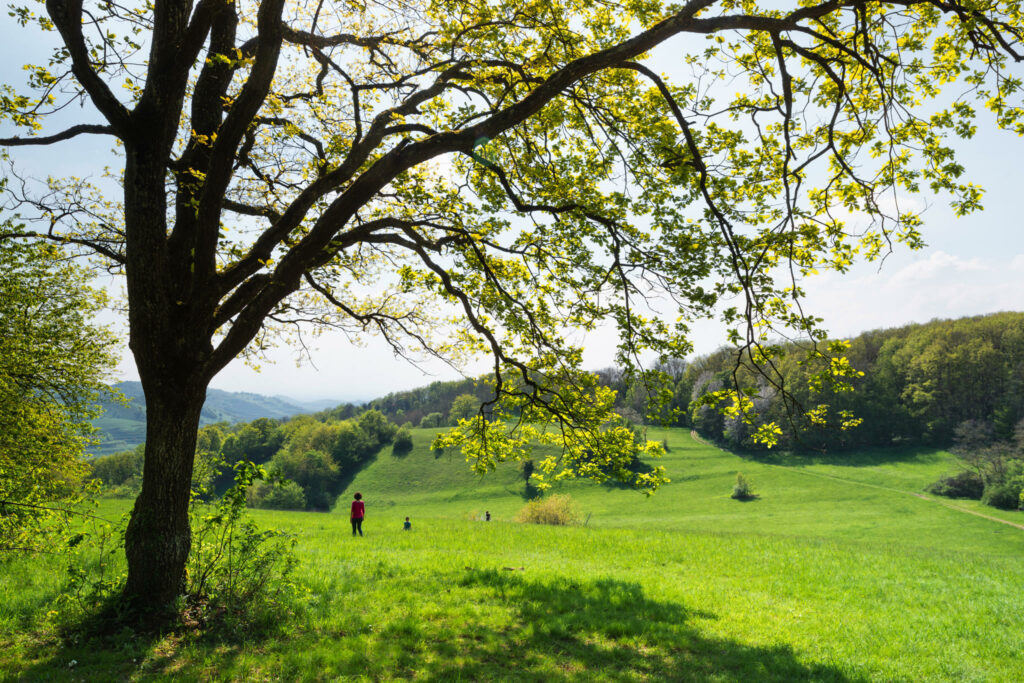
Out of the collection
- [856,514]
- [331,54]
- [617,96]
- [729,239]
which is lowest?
[856,514]

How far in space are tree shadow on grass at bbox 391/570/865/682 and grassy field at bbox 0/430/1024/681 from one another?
34mm

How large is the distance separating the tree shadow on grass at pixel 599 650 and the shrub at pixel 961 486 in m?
69.4

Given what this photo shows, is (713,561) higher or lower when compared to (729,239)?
lower

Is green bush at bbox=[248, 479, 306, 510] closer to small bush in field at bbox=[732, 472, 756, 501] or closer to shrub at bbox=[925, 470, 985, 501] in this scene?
small bush in field at bbox=[732, 472, 756, 501]

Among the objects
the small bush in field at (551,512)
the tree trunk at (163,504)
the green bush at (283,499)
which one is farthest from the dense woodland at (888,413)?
the tree trunk at (163,504)

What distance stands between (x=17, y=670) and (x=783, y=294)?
32.3 feet

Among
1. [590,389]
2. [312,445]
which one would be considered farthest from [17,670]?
[312,445]

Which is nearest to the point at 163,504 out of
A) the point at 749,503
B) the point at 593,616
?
the point at 593,616

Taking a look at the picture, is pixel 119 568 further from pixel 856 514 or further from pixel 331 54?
pixel 856 514

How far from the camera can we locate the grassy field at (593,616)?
6133 millimetres

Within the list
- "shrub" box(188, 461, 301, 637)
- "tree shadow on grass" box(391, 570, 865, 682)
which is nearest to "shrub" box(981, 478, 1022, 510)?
"tree shadow on grass" box(391, 570, 865, 682)

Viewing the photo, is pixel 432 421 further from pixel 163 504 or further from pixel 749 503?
pixel 163 504

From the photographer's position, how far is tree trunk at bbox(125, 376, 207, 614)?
22.6 ft

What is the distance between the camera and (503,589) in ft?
31.8
